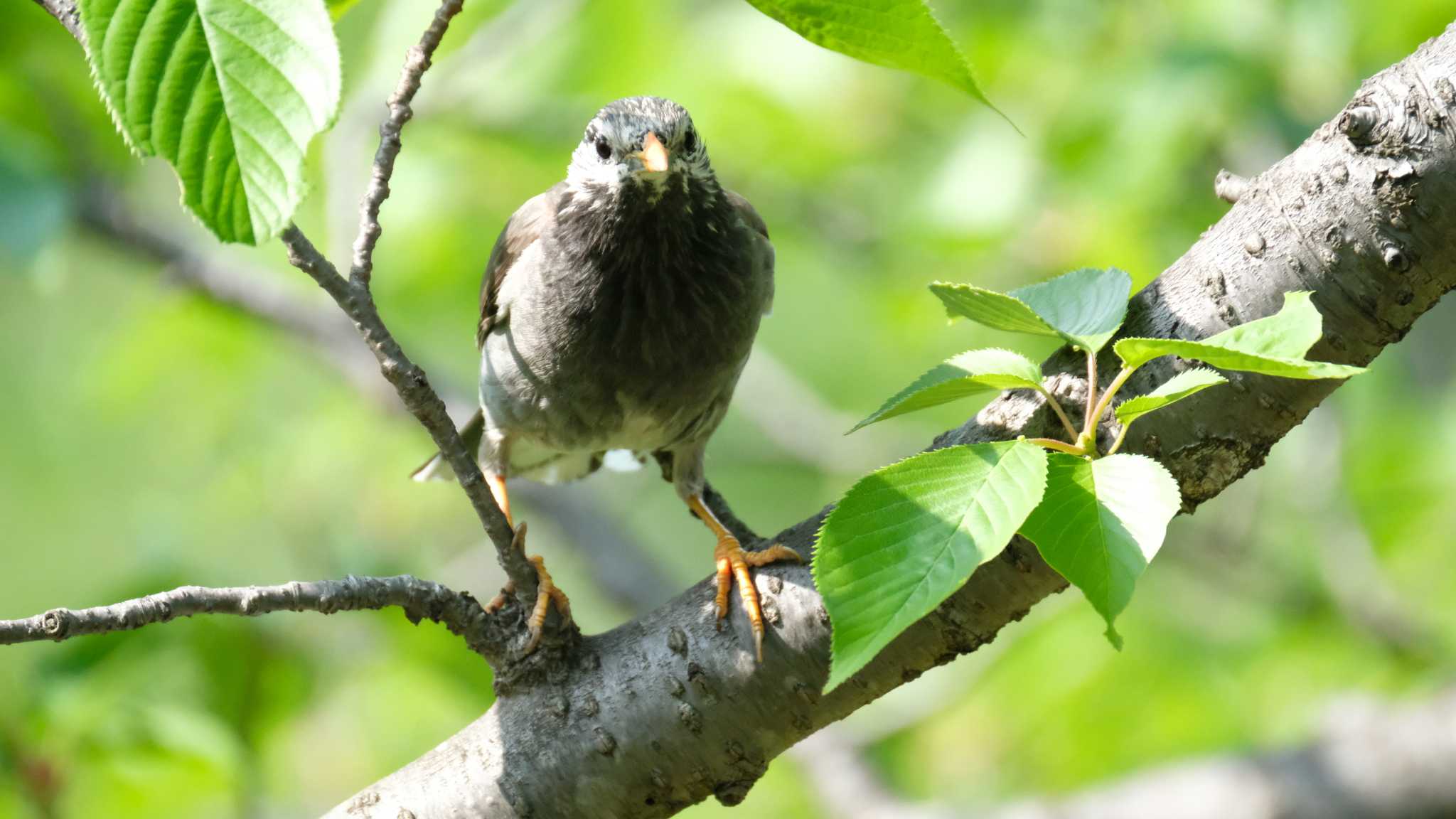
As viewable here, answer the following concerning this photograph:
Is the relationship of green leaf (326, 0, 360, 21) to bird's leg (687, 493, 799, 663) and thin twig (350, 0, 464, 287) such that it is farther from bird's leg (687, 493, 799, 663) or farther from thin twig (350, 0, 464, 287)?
bird's leg (687, 493, 799, 663)

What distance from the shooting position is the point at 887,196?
5.86 metres

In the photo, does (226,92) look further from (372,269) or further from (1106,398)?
(1106,398)

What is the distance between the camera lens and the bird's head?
129 inches

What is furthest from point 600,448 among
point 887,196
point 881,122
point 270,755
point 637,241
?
point 881,122

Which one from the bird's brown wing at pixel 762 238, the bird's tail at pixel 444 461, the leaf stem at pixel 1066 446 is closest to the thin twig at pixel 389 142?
the leaf stem at pixel 1066 446

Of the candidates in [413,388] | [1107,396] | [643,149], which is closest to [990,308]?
[1107,396]

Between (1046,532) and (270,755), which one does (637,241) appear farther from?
(270,755)

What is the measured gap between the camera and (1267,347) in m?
1.70

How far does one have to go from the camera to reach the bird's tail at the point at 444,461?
4.59 m

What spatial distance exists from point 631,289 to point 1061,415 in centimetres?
171

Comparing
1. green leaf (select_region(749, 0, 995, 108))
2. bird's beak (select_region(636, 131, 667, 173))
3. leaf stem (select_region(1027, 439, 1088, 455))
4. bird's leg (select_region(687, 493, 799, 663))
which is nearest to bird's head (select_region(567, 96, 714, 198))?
bird's beak (select_region(636, 131, 667, 173))

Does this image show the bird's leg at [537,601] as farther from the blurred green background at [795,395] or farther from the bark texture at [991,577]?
the blurred green background at [795,395]

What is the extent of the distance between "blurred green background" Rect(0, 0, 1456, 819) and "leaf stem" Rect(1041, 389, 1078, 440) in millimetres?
2064

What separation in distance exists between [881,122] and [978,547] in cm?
511
